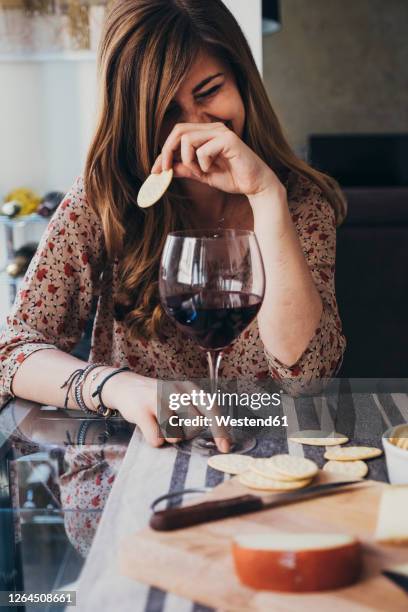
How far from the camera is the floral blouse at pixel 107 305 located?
1180mm

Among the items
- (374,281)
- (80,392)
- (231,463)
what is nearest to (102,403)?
(80,392)

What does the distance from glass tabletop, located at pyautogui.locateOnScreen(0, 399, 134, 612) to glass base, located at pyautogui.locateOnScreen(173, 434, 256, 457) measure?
70mm

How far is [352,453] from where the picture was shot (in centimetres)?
72

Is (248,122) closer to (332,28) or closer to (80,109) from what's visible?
(80,109)

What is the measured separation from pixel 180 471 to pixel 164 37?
0.77 meters

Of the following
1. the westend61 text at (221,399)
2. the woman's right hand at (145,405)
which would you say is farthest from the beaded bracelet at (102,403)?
the westend61 text at (221,399)

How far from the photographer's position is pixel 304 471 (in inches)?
24.1

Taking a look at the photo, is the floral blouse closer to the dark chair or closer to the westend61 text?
the westend61 text

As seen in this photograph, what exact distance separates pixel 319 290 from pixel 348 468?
1.77ft

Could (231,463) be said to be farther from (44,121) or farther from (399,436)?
(44,121)

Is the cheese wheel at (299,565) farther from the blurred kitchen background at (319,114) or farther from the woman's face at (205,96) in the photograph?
the blurred kitchen background at (319,114)

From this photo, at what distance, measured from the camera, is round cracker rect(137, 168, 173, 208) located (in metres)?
1.07

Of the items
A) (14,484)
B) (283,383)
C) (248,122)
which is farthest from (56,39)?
(14,484)

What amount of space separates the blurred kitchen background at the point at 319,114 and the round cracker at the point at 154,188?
0.70 m
